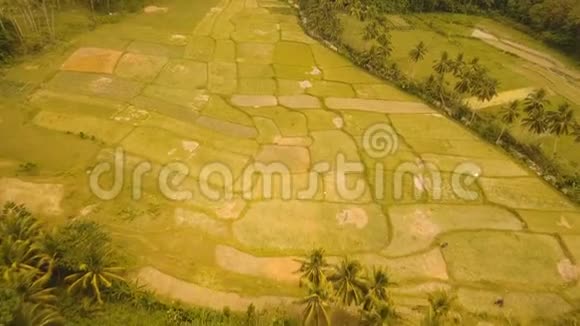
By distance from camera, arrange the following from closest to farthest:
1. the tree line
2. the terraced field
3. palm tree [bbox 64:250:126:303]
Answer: the tree line
palm tree [bbox 64:250:126:303]
the terraced field

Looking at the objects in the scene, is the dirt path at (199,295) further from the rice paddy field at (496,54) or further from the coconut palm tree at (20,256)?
the rice paddy field at (496,54)

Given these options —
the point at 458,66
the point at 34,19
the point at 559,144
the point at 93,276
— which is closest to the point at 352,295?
the point at 93,276

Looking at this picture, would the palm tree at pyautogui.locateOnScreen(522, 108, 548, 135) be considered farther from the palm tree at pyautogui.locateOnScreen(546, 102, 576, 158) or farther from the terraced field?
the terraced field

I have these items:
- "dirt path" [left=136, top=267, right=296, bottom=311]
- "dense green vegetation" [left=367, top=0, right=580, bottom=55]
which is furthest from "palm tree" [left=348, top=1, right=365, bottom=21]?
"dirt path" [left=136, top=267, right=296, bottom=311]

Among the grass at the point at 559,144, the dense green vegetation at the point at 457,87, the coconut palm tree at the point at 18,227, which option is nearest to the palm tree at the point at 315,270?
the coconut palm tree at the point at 18,227

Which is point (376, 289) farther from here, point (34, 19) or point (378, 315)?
point (34, 19)

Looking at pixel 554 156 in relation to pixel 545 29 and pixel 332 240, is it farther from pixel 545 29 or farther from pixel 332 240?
pixel 545 29
